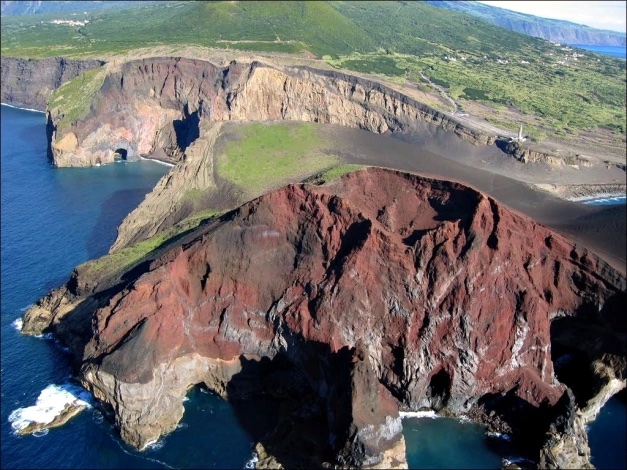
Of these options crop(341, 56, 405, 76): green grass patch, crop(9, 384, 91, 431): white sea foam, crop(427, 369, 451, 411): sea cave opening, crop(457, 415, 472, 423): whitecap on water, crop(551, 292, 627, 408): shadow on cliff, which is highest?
crop(341, 56, 405, 76): green grass patch

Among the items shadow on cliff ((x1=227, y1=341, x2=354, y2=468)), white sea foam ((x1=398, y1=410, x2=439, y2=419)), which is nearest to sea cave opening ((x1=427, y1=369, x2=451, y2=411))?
white sea foam ((x1=398, y1=410, x2=439, y2=419))

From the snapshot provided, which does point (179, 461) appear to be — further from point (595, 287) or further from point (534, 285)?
point (595, 287)

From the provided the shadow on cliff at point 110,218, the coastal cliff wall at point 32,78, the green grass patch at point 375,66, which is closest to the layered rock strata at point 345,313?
the shadow on cliff at point 110,218

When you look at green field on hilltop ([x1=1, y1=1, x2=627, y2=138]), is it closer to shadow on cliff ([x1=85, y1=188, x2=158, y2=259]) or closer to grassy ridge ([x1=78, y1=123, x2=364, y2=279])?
shadow on cliff ([x1=85, y1=188, x2=158, y2=259])

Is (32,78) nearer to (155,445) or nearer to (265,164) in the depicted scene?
(265,164)

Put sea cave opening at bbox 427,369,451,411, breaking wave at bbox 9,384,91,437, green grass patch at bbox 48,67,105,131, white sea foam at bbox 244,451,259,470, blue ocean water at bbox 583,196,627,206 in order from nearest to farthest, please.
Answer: white sea foam at bbox 244,451,259,470, sea cave opening at bbox 427,369,451,411, breaking wave at bbox 9,384,91,437, blue ocean water at bbox 583,196,627,206, green grass patch at bbox 48,67,105,131

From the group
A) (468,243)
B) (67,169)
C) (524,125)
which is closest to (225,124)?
(67,169)
